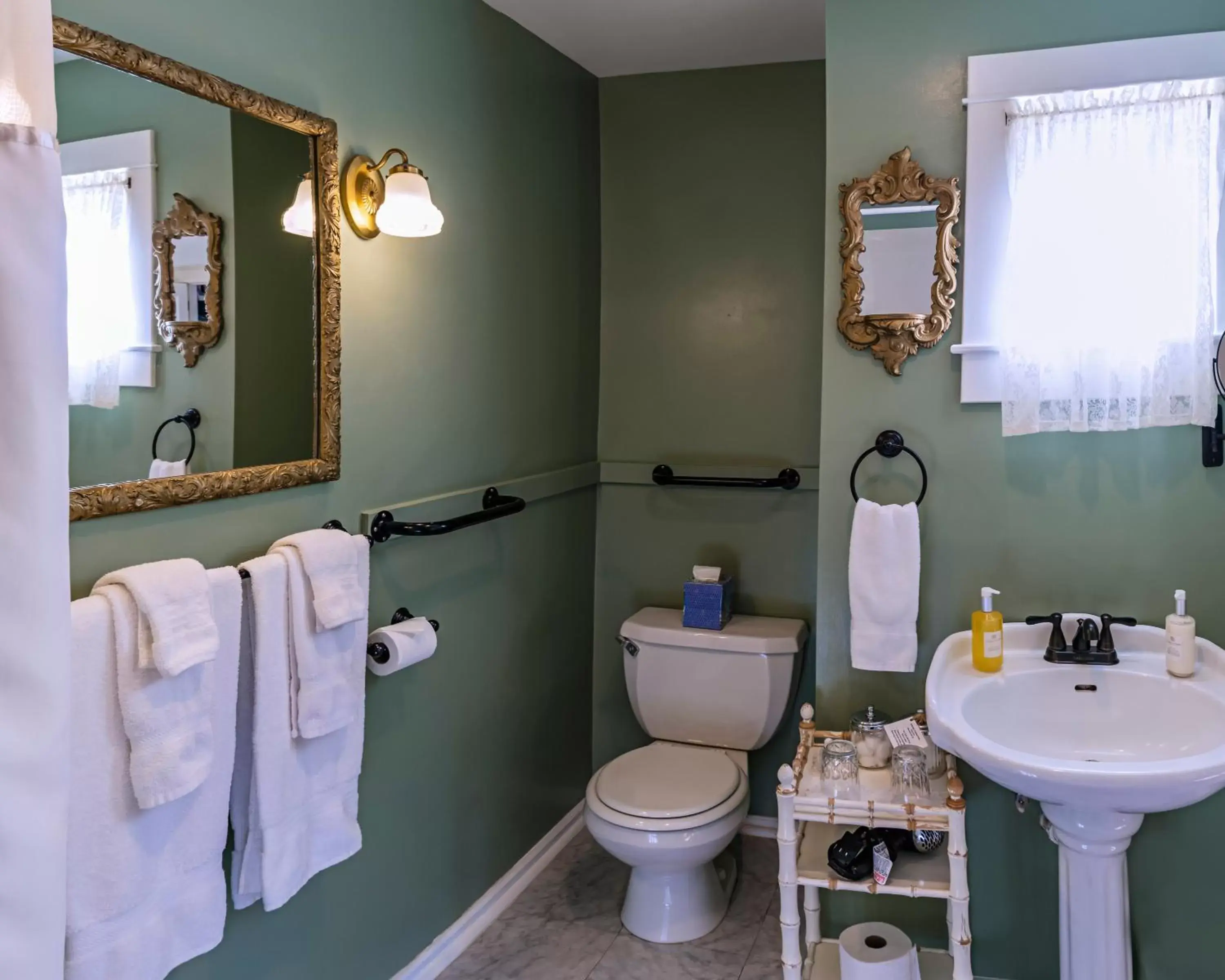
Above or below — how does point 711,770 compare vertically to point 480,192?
below

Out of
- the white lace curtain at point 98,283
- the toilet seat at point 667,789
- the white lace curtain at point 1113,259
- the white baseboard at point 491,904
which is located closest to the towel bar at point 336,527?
the white lace curtain at point 98,283

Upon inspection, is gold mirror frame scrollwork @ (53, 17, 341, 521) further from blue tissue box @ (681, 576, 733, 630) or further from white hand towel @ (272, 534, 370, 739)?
blue tissue box @ (681, 576, 733, 630)

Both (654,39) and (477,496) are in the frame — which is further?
(654,39)

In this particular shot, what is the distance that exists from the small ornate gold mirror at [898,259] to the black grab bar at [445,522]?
2.96 feet

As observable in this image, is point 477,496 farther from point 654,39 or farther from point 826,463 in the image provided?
point 654,39

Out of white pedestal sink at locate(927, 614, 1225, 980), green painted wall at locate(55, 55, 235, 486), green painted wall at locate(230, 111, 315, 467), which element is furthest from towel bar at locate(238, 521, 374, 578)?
white pedestal sink at locate(927, 614, 1225, 980)

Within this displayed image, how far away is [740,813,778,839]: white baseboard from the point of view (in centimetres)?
309

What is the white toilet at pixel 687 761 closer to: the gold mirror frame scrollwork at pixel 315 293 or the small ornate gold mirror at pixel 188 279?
the gold mirror frame scrollwork at pixel 315 293

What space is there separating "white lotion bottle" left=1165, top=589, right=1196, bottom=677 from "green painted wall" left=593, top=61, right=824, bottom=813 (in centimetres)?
113

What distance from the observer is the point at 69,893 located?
1.33 m

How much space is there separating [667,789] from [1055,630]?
3.32ft

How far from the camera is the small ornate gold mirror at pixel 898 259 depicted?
2.14 meters

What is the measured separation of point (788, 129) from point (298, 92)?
1.64 meters

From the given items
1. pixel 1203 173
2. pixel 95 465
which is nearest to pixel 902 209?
pixel 1203 173
